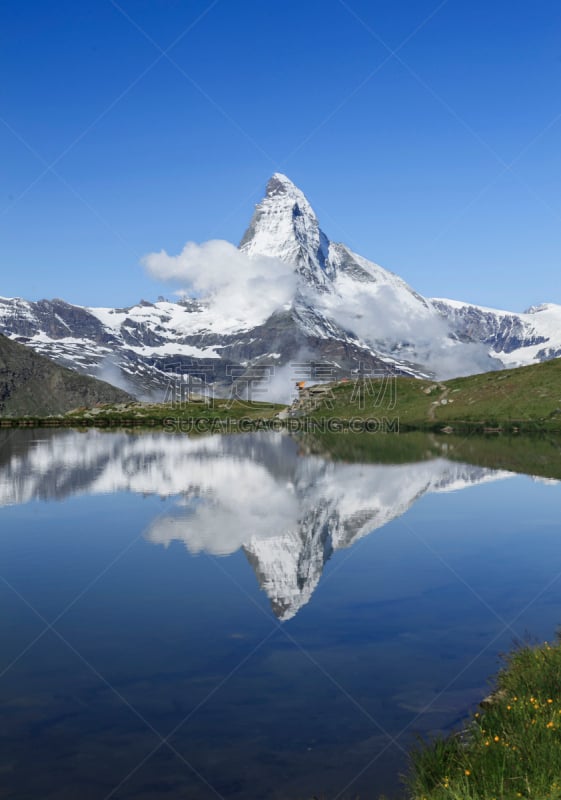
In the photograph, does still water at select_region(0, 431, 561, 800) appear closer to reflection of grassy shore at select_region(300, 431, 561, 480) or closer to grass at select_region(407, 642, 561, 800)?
grass at select_region(407, 642, 561, 800)

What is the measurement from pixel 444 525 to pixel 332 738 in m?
34.6

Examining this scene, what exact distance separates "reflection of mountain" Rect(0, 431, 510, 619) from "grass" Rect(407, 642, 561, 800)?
12158 millimetres

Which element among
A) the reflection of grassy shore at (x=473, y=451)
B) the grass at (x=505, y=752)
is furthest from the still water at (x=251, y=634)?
the reflection of grassy shore at (x=473, y=451)

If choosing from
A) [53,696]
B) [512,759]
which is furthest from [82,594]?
[512,759]

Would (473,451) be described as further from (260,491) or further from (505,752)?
(505,752)

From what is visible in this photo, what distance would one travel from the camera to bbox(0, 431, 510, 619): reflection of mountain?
42844mm

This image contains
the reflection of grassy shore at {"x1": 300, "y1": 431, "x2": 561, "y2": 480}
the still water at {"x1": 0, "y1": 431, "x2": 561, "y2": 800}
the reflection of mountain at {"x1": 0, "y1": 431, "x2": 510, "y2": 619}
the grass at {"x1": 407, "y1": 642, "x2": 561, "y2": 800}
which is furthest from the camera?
the reflection of grassy shore at {"x1": 300, "y1": 431, "x2": 561, "y2": 480}

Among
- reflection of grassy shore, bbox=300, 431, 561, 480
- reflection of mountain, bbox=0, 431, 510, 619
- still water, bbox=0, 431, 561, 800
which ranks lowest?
still water, bbox=0, 431, 561, 800

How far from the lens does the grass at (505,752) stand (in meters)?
14.5

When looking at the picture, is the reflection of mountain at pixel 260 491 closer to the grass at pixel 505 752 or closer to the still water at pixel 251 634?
the still water at pixel 251 634

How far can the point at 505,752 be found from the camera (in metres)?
15.9

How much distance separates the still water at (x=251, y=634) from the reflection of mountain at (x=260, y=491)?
380mm

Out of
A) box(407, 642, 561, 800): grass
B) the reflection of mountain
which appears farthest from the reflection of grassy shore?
box(407, 642, 561, 800): grass

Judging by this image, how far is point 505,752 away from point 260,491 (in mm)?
57119
